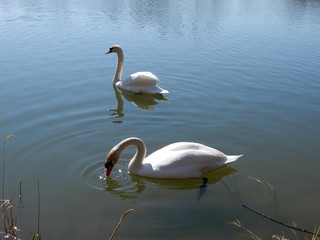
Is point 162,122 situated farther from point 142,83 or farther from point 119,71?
point 119,71

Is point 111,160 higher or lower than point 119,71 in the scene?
higher

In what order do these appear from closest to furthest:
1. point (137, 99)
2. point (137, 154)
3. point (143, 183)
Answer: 1. point (143, 183)
2. point (137, 154)
3. point (137, 99)

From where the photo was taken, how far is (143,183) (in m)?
6.20

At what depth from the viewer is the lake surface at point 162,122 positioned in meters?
5.43

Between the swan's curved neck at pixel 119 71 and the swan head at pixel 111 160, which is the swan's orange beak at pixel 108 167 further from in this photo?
the swan's curved neck at pixel 119 71

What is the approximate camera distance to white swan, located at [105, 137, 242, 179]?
6.12 meters

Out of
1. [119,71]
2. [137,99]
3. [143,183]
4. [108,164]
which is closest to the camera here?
[108,164]

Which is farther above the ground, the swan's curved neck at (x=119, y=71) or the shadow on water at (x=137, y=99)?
the swan's curved neck at (x=119, y=71)

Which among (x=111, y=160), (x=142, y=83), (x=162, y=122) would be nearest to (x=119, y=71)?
(x=142, y=83)

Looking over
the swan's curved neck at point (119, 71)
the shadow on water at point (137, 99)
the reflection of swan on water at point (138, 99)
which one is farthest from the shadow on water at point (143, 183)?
the swan's curved neck at point (119, 71)

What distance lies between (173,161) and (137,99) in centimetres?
421

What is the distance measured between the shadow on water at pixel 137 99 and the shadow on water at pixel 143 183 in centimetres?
271

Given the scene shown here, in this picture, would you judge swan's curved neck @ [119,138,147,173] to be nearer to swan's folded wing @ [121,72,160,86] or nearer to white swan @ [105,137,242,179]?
white swan @ [105,137,242,179]

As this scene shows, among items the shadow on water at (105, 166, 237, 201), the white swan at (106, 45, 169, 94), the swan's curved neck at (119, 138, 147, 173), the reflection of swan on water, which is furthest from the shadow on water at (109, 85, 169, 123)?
the shadow on water at (105, 166, 237, 201)
